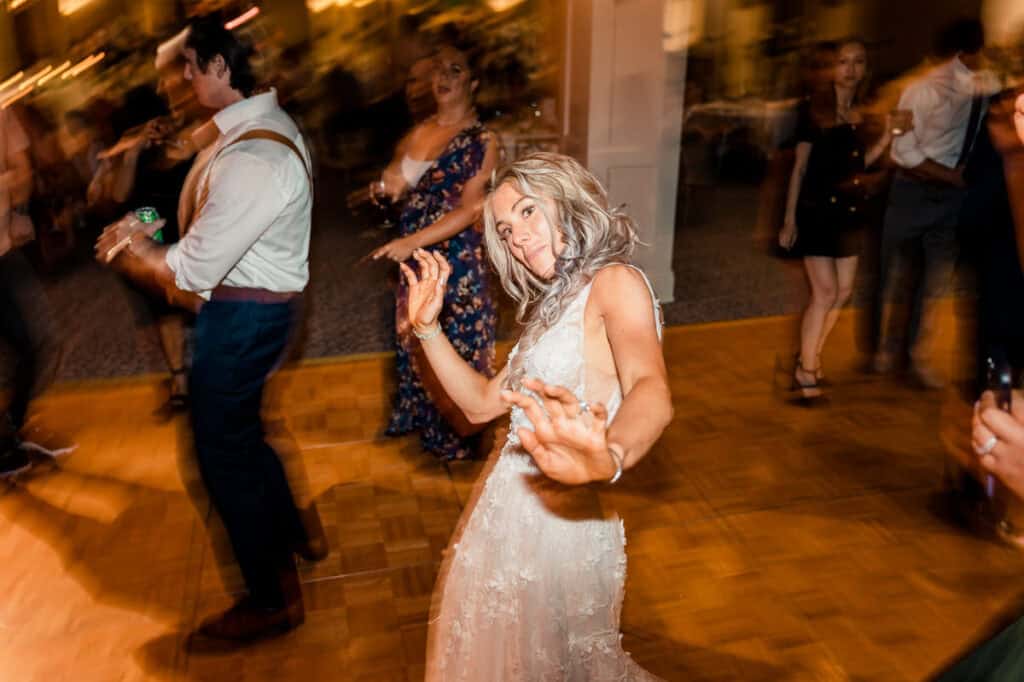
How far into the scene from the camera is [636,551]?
3.03 metres

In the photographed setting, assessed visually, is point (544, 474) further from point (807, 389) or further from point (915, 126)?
point (915, 126)

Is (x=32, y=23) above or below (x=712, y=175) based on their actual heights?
above

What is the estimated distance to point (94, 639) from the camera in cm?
265

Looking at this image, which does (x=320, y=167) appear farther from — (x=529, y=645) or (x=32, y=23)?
(x=529, y=645)

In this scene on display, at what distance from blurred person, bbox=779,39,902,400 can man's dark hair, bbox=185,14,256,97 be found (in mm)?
2502

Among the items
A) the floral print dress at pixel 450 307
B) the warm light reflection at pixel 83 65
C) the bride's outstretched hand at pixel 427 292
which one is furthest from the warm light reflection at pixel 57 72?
the bride's outstretched hand at pixel 427 292

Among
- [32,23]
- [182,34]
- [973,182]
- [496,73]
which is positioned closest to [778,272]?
[973,182]

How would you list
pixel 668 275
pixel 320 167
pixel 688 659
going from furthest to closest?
pixel 320 167, pixel 668 275, pixel 688 659

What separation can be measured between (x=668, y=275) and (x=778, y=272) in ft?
4.43

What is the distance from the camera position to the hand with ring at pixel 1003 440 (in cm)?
127

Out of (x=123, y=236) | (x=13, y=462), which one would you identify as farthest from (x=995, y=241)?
(x=13, y=462)

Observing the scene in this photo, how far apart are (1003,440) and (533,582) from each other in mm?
880

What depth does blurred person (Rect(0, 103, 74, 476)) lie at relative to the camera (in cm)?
335

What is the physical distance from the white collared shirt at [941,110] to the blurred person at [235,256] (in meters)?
2.93
